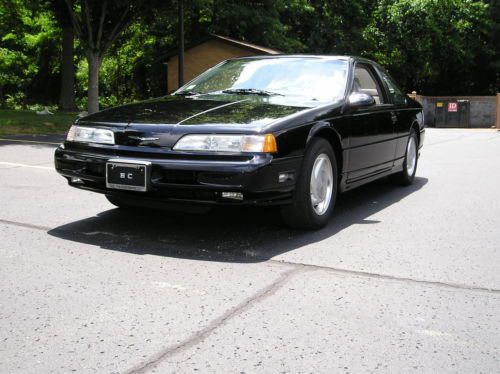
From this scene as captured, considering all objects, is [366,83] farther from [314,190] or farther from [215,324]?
[215,324]

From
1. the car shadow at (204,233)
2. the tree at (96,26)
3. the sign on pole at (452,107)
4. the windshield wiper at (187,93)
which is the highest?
the tree at (96,26)

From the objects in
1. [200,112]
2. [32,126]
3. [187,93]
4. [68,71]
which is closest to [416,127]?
[187,93]

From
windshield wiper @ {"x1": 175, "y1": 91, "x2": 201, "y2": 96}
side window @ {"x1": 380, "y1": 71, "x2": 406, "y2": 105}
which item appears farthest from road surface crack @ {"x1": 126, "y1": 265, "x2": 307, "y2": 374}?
side window @ {"x1": 380, "y1": 71, "x2": 406, "y2": 105}

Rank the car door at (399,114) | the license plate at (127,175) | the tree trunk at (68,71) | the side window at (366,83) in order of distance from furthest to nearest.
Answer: the tree trunk at (68,71), the car door at (399,114), the side window at (366,83), the license plate at (127,175)

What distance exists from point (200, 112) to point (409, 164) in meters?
3.78

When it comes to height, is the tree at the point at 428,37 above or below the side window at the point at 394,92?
above

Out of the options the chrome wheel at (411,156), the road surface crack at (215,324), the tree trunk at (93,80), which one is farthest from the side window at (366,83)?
the tree trunk at (93,80)

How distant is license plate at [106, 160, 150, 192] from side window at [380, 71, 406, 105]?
3593 millimetres

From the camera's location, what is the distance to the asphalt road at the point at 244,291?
2.80 m

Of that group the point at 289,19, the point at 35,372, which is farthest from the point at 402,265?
the point at 289,19

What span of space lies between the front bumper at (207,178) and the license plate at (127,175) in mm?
48

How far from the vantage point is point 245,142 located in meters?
4.44

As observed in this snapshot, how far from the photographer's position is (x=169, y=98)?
5887mm

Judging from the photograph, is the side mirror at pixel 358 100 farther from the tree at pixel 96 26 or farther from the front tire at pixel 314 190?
the tree at pixel 96 26
